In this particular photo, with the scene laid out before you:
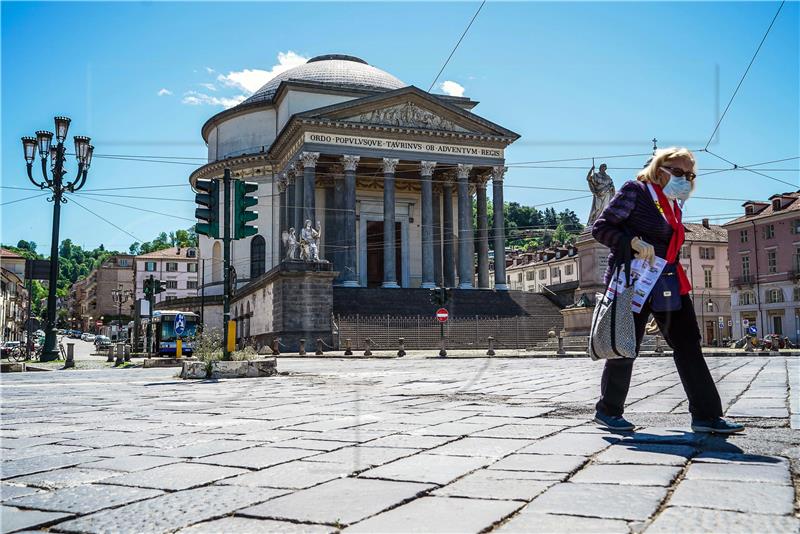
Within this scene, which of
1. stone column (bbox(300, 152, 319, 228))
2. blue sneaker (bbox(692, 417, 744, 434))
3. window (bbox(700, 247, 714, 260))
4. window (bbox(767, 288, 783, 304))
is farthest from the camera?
window (bbox(700, 247, 714, 260))

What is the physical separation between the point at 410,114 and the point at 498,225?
8692 mm

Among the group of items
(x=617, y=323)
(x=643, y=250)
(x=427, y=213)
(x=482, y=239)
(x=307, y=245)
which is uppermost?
(x=427, y=213)

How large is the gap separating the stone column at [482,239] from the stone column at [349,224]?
8.89 metres

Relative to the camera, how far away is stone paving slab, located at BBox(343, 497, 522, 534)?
2.63 m

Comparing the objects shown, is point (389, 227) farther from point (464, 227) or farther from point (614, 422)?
point (614, 422)

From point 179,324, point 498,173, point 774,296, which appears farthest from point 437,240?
point 774,296

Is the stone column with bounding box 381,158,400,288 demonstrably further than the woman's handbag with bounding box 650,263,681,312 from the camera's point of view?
Yes

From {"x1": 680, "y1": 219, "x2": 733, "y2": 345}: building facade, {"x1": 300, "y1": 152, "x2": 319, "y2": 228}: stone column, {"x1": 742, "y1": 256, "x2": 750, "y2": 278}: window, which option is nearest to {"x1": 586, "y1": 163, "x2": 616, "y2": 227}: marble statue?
{"x1": 300, "y1": 152, "x2": 319, "y2": 228}: stone column

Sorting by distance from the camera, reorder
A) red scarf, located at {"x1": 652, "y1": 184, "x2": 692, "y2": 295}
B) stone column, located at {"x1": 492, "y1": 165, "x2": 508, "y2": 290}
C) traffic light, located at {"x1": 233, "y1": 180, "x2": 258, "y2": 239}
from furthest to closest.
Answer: stone column, located at {"x1": 492, "y1": 165, "x2": 508, "y2": 290} < traffic light, located at {"x1": 233, "y1": 180, "x2": 258, "y2": 239} < red scarf, located at {"x1": 652, "y1": 184, "x2": 692, "y2": 295}

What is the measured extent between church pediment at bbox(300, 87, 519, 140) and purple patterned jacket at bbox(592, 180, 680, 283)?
123 ft

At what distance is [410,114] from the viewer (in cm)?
4319

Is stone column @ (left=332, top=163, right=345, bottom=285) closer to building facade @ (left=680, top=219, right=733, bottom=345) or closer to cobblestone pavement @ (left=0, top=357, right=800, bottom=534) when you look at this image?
building facade @ (left=680, top=219, right=733, bottom=345)

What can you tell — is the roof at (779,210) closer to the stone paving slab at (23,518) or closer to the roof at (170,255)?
the stone paving slab at (23,518)

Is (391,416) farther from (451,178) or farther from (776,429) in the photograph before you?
(451,178)
